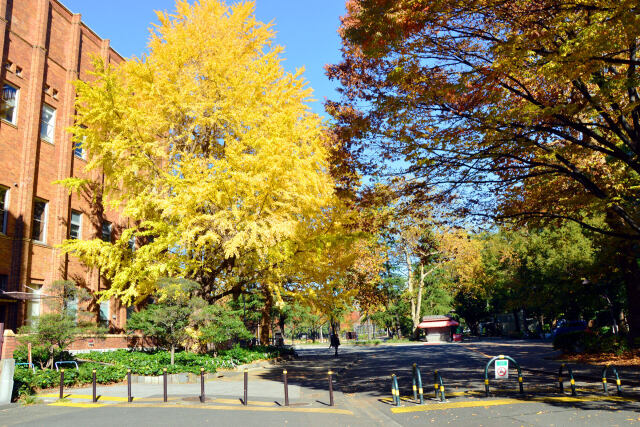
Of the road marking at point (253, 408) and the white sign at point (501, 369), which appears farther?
the white sign at point (501, 369)

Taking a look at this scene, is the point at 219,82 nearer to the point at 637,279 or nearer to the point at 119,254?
the point at 119,254

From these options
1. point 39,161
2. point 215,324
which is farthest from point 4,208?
point 215,324

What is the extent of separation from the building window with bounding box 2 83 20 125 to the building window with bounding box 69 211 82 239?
4.88 metres

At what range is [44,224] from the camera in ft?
65.5

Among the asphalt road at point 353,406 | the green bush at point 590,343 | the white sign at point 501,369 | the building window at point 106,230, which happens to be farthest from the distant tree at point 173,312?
the green bush at point 590,343

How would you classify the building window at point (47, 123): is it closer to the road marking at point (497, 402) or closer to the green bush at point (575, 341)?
the road marking at point (497, 402)

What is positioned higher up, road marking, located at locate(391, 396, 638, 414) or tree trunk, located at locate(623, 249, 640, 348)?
tree trunk, located at locate(623, 249, 640, 348)

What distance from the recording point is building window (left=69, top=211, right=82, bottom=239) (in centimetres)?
2146

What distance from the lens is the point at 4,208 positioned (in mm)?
18094

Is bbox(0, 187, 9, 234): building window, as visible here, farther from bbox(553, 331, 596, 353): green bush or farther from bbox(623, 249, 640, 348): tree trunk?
bbox(623, 249, 640, 348): tree trunk

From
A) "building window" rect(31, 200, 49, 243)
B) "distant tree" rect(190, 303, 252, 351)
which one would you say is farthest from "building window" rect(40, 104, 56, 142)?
"distant tree" rect(190, 303, 252, 351)

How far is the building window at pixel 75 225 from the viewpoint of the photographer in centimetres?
2146

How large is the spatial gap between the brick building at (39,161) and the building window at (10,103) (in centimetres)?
3

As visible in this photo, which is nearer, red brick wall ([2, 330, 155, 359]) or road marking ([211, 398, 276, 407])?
road marking ([211, 398, 276, 407])
